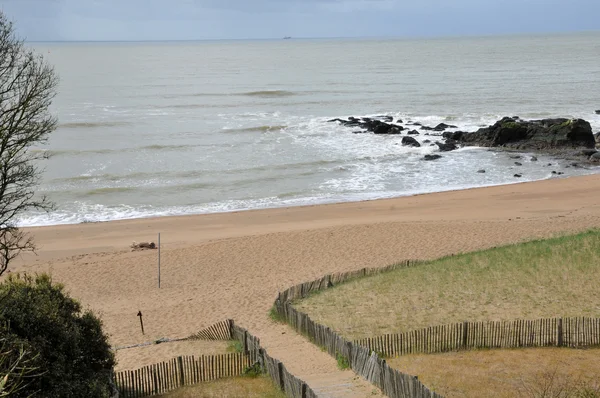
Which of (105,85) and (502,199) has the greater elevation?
(105,85)

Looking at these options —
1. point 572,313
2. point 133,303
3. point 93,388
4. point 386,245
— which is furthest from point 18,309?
point 386,245

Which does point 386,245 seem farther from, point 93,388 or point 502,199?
point 93,388

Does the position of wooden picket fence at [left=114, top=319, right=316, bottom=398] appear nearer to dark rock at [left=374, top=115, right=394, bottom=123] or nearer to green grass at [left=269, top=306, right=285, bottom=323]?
green grass at [left=269, top=306, right=285, bottom=323]

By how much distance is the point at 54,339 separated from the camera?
A: 38.4ft

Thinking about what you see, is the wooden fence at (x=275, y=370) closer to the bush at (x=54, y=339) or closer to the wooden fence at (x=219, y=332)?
the wooden fence at (x=219, y=332)

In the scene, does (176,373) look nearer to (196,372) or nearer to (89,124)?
(196,372)

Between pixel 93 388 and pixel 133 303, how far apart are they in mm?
11268

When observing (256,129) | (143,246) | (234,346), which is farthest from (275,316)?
(256,129)

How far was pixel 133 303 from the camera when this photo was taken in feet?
74.2

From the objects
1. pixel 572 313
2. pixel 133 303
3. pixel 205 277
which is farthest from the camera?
pixel 205 277

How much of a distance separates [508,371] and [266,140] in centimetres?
4332

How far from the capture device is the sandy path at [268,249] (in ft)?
66.8

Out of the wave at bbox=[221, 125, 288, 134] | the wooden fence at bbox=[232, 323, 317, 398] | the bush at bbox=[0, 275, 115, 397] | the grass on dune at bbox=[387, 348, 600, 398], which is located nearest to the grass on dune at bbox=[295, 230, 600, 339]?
the grass on dune at bbox=[387, 348, 600, 398]

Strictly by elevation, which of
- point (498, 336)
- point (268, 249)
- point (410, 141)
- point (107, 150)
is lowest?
point (268, 249)
